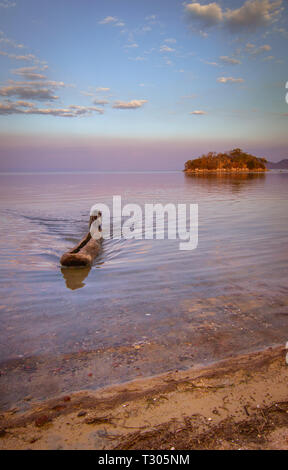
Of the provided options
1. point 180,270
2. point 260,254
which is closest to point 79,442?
point 180,270

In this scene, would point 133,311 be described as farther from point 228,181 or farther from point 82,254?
point 228,181

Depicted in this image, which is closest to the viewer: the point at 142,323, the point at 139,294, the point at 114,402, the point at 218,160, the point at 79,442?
the point at 79,442

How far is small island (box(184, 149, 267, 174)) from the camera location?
524 feet

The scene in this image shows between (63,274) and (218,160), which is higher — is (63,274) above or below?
below

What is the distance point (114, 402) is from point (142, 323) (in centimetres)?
181

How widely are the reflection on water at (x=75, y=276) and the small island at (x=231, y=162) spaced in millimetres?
162248

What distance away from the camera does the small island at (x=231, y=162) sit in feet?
524

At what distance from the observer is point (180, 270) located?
7316 millimetres

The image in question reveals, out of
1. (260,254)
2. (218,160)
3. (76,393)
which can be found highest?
(218,160)

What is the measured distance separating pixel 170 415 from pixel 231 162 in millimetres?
175471

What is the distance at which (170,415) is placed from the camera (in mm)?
2676

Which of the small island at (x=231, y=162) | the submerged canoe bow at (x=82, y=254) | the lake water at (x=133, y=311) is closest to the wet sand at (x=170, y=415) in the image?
the lake water at (x=133, y=311)

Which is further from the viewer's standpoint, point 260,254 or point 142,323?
point 260,254
